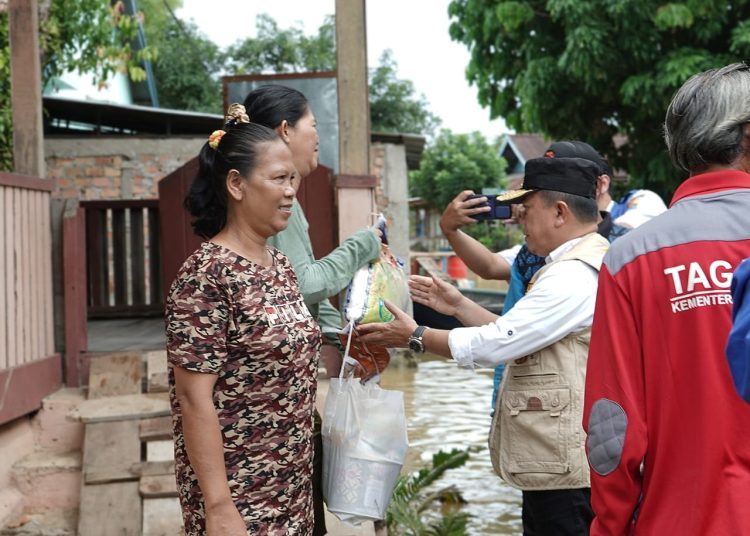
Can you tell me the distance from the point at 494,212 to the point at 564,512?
113 cm

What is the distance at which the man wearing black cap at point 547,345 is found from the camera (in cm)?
270

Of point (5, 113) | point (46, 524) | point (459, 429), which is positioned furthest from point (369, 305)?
point (5, 113)

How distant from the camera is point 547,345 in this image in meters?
2.75

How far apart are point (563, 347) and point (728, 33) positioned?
32.5ft

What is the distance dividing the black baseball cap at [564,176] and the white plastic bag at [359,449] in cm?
84

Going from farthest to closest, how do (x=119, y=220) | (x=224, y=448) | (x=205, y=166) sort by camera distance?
(x=119, y=220) → (x=205, y=166) → (x=224, y=448)

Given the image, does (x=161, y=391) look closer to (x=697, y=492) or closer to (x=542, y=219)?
(x=542, y=219)

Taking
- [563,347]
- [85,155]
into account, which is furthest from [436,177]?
[563,347]

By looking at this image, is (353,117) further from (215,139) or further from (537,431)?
(537,431)

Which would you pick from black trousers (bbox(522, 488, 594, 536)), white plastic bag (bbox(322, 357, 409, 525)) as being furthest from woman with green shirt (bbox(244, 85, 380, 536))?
black trousers (bbox(522, 488, 594, 536))

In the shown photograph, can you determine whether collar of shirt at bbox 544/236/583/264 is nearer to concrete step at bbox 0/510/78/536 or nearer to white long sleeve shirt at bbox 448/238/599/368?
white long sleeve shirt at bbox 448/238/599/368

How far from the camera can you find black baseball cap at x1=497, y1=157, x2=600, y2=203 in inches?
113

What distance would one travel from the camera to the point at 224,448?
2.32 meters

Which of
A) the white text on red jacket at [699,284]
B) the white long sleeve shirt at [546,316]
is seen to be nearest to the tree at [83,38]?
the white long sleeve shirt at [546,316]
